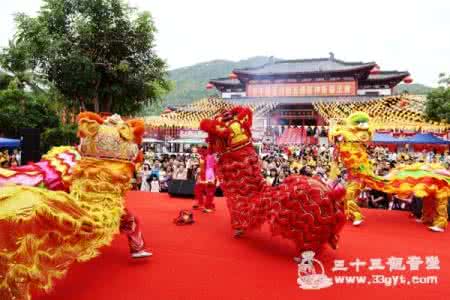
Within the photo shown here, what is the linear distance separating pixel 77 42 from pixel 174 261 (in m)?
10.3

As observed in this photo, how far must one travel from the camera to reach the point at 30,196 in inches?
83.2

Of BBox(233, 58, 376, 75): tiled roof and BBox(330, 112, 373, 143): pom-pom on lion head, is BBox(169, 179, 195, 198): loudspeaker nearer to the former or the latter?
BBox(330, 112, 373, 143): pom-pom on lion head

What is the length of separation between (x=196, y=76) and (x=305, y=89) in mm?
62409

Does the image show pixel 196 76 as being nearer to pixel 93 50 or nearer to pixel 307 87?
pixel 307 87

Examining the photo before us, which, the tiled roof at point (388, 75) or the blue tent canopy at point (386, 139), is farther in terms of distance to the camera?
the tiled roof at point (388, 75)

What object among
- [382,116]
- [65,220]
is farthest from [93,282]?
[382,116]

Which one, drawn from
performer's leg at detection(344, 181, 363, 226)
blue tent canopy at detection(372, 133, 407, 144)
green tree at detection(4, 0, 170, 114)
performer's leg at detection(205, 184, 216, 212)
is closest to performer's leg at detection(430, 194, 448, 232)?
performer's leg at detection(344, 181, 363, 226)

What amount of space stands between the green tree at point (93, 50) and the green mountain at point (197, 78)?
178 feet

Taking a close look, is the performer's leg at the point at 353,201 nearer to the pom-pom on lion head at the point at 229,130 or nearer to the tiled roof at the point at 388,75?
the pom-pom on lion head at the point at 229,130

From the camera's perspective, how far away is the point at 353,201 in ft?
17.7

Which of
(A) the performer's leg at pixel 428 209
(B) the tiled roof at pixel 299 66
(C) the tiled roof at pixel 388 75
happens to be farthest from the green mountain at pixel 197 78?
(A) the performer's leg at pixel 428 209

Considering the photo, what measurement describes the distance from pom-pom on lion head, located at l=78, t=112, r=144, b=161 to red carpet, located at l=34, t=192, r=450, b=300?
95 cm

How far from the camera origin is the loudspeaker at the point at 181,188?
768 cm

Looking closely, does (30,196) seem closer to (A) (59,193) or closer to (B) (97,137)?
(A) (59,193)
